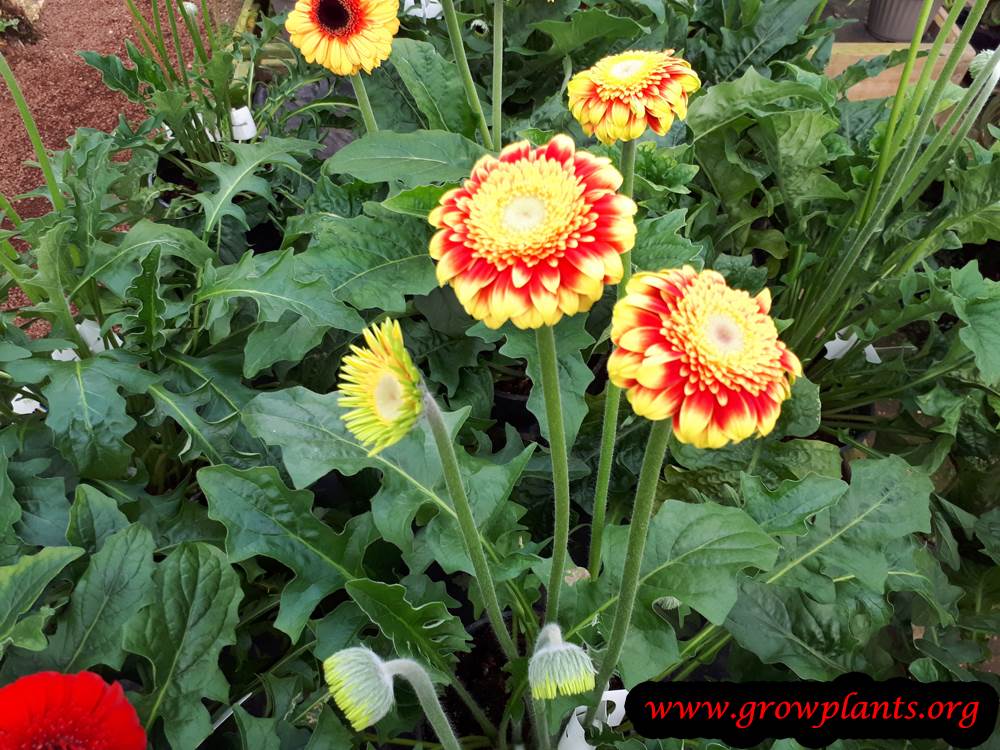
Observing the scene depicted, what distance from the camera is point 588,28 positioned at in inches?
41.0

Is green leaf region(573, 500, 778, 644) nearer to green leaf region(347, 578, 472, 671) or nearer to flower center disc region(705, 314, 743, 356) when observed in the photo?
green leaf region(347, 578, 472, 671)

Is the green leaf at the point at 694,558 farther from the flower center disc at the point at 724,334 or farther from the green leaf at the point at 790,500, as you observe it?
the flower center disc at the point at 724,334

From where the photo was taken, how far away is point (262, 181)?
3.44ft

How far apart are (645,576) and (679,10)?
95cm

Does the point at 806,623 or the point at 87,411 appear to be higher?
the point at 87,411

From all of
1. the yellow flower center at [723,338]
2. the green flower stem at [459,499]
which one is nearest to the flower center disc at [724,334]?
the yellow flower center at [723,338]

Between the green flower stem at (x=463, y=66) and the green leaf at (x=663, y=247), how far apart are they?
0.83 feet

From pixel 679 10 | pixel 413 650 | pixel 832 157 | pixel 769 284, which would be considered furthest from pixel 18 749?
pixel 679 10

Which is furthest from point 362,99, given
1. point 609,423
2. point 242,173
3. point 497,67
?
point 609,423

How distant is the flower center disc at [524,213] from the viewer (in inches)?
14.4

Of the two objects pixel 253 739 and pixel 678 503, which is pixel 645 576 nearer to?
pixel 678 503

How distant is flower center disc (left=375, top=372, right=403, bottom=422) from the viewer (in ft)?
1.13

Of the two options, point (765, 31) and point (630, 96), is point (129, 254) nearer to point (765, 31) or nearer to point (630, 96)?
point (630, 96)

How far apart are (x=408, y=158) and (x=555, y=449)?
1.61 ft
